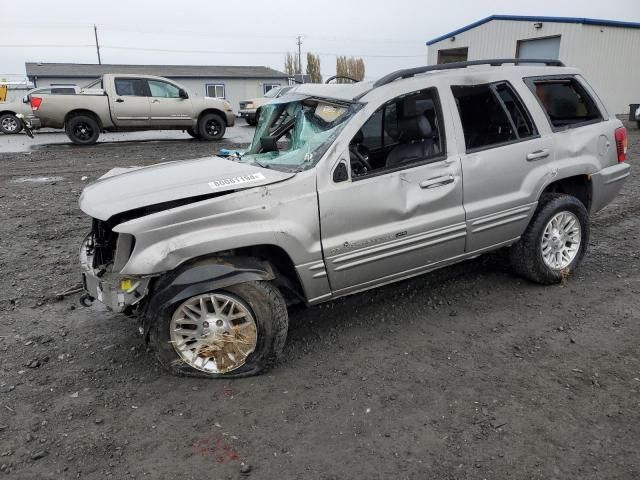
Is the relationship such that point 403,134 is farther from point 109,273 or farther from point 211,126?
point 211,126

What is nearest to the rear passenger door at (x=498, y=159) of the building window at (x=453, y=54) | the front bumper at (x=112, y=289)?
the front bumper at (x=112, y=289)

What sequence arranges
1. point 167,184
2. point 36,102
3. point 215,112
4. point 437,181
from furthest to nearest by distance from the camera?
1. point 215,112
2. point 36,102
3. point 437,181
4. point 167,184

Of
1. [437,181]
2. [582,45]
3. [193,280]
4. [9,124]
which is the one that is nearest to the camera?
[193,280]

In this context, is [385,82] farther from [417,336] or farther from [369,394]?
[369,394]

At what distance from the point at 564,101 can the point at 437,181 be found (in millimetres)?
1714

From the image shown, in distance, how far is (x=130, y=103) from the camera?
47.1 feet

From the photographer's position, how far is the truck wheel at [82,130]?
13.9 meters

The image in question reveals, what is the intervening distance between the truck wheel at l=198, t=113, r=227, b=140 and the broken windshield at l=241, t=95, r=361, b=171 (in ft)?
36.8

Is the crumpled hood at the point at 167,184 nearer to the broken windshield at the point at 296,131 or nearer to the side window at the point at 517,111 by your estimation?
the broken windshield at the point at 296,131

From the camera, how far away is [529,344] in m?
3.62

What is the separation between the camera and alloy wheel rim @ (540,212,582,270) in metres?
4.47

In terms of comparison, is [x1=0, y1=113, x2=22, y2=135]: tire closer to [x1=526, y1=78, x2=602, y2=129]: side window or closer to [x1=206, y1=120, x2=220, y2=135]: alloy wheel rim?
[x1=206, y1=120, x2=220, y2=135]: alloy wheel rim

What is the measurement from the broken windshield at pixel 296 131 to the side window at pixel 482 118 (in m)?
0.93

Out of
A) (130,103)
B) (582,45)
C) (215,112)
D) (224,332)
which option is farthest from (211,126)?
(582,45)
